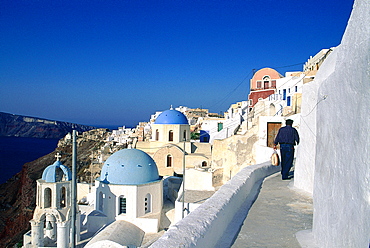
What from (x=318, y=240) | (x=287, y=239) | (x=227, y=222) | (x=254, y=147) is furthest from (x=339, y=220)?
(x=254, y=147)

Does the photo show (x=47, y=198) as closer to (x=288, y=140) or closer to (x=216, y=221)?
(x=288, y=140)

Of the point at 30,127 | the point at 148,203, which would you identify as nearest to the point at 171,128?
the point at 148,203

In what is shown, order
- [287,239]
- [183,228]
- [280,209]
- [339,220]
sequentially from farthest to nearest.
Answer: [280,209]
[287,239]
[183,228]
[339,220]

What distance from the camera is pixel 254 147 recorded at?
42.9ft

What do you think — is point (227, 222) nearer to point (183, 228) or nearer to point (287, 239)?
point (287, 239)

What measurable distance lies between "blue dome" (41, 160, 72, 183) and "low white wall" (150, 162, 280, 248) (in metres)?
8.50

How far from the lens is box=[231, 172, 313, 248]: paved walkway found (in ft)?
8.88

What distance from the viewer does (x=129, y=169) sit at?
1203 cm

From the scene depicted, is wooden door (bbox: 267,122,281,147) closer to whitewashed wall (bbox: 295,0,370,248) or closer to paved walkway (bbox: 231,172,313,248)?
paved walkway (bbox: 231,172,313,248)

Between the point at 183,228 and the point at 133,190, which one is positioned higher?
the point at 183,228

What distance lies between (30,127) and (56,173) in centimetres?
14932

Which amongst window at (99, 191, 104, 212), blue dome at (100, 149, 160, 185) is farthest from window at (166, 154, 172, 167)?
window at (99, 191, 104, 212)

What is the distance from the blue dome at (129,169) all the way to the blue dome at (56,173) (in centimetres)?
137

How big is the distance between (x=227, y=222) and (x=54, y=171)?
9.56m
